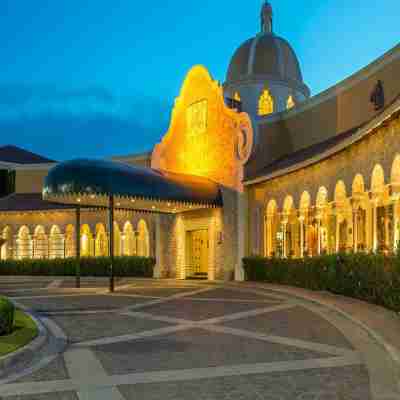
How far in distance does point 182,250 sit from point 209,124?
6660mm

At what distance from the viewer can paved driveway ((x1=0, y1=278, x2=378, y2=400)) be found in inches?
245

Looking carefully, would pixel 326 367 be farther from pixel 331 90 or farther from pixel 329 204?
pixel 331 90

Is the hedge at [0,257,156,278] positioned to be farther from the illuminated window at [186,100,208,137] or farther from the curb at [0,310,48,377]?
the curb at [0,310,48,377]

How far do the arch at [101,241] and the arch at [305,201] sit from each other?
50.5ft

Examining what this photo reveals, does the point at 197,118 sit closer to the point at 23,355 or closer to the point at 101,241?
the point at 101,241

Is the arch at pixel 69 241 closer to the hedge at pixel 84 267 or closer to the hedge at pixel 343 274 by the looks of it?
the hedge at pixel 84 267

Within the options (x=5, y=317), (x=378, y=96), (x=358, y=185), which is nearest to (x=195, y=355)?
(x=5, y=317)

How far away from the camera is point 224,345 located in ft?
29.3

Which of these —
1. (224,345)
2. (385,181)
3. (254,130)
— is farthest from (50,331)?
(254,130)

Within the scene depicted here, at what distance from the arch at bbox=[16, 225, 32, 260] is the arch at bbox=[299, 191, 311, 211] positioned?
20632mm

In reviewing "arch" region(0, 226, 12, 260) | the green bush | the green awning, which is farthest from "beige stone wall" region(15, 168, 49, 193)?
the green bush

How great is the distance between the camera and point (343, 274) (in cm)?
1539

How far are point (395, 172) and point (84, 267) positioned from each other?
21.4 metres

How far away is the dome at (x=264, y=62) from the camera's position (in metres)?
42.3
